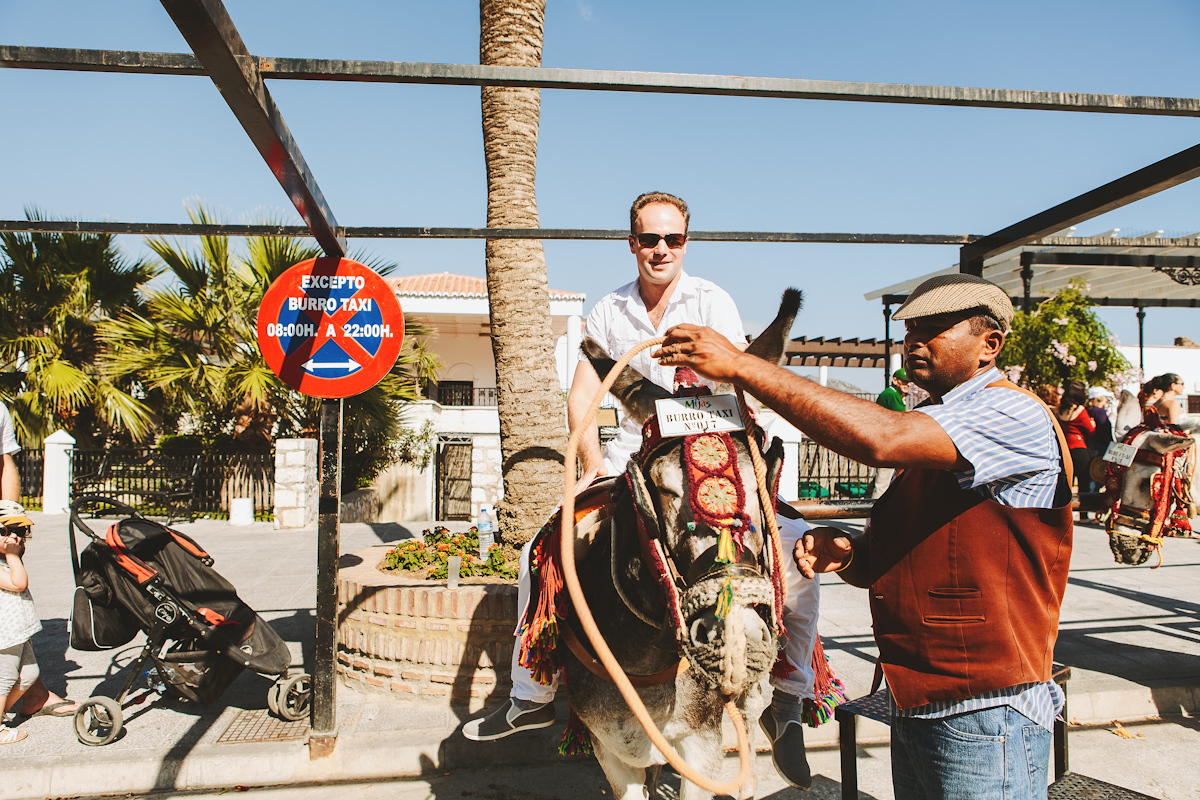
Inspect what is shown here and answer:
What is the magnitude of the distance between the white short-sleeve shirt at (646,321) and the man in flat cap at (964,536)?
1.14m

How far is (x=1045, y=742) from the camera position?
197 cm

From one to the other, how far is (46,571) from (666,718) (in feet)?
32.2

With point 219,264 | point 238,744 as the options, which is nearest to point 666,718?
point 238,744

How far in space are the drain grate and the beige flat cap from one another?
4.32 meters

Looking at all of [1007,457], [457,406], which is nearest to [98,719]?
[1007,457]

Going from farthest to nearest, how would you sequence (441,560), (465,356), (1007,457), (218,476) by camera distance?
(465,356) → (218,476) → (441,560) → (1007,457)

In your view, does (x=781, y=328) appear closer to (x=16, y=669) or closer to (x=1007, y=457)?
(x=1007, y=457)

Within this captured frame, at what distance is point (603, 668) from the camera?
2.53 meters

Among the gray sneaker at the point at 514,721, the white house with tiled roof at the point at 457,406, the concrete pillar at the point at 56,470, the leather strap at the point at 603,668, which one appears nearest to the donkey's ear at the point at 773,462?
the leather strap at the point at 603,668

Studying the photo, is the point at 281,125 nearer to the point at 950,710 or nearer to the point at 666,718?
the point at 666,718

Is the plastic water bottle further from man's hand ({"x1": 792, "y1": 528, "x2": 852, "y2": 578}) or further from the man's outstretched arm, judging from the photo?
the man's outstretched arm

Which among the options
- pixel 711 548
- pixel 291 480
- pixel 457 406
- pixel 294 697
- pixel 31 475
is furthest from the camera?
pixel 457 406

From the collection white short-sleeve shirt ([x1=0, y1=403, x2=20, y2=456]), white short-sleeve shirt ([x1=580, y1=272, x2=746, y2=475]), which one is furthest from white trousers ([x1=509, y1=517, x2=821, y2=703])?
white short-sleeve shirt ([x1=0, y1=403, x2=20, y2=456])

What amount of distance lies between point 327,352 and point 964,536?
3.59 metres
